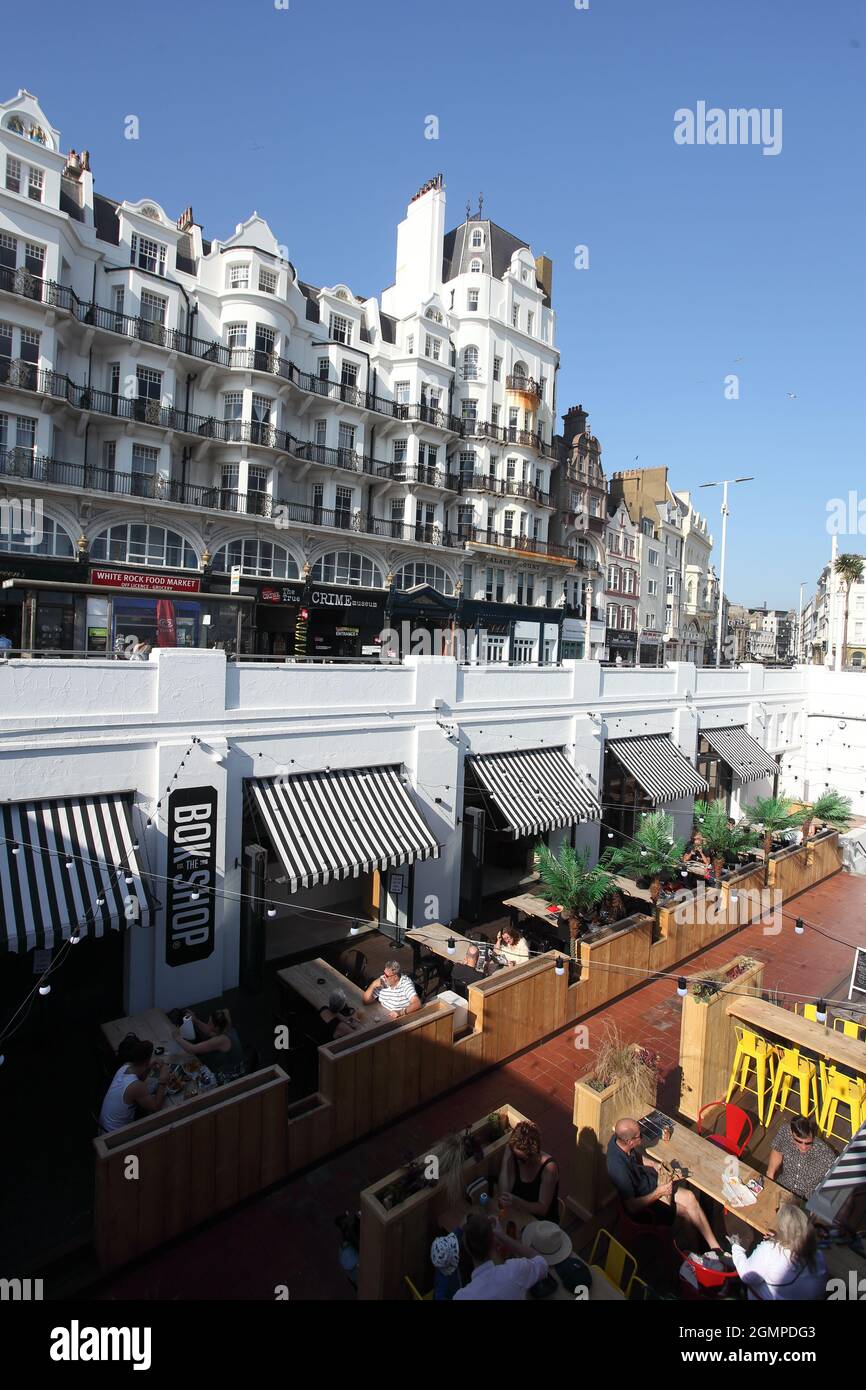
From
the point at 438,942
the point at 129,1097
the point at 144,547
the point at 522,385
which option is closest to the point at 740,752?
the point at 438,942

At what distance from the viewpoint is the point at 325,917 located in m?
12.7

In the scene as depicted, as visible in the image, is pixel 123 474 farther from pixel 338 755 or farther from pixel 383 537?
pixel 338 755

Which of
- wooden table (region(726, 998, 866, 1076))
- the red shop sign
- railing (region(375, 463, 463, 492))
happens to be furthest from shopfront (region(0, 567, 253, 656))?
wooden table (region(726, 998, 866, 1076))

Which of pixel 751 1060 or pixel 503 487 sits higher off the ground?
pixel 503 487

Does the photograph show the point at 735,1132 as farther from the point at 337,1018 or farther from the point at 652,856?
the point at 652,856

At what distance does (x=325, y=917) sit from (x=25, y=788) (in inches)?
238

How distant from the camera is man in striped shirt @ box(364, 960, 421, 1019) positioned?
327 inches

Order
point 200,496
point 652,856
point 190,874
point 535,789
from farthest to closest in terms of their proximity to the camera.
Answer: point 200,496
point 535,789
point 652,856
point 190,874

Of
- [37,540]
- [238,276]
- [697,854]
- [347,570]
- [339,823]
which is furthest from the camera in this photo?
[347,570]

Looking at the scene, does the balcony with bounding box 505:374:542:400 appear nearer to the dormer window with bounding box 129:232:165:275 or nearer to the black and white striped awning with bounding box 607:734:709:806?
the dormer window with bounding box 129:232:165:275

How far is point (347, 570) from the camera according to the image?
102ft

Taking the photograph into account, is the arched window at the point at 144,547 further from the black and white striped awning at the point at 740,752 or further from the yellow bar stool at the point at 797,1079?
the yellow bar stool at the point at 797,1079

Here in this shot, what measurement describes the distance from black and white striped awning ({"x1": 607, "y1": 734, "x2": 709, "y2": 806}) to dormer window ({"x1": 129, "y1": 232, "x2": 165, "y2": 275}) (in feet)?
83.0

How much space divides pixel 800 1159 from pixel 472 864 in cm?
715
